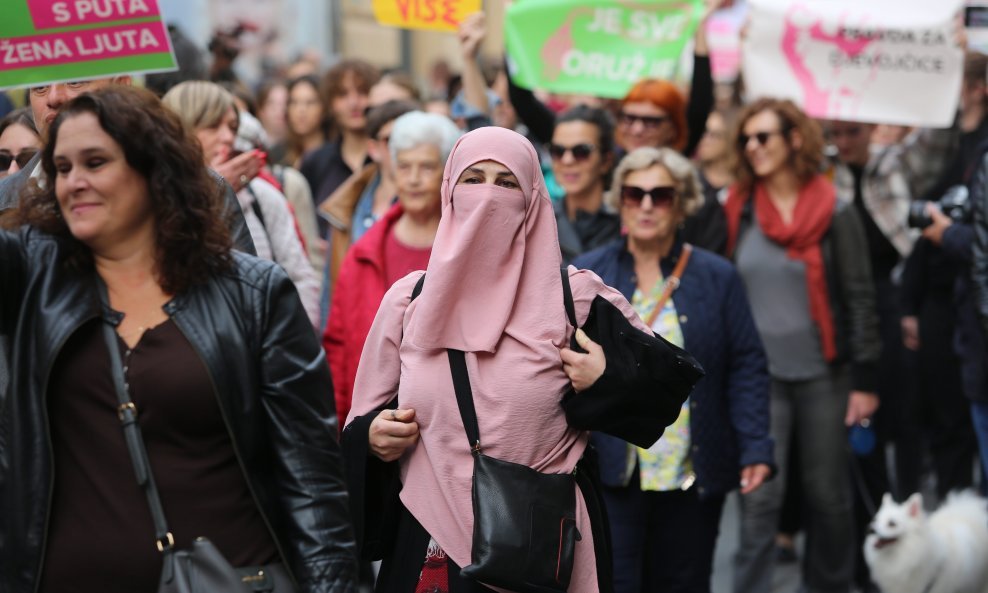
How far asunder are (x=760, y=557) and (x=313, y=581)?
375 centimetres

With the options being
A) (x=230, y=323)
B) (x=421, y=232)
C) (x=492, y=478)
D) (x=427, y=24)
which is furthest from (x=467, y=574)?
(x=427, y=24)

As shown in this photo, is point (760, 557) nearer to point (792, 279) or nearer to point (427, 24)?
point (792, 279)

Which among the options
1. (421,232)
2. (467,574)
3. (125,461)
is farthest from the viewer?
(421,232)

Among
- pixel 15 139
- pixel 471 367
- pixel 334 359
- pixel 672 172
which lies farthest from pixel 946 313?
pixel 15 139

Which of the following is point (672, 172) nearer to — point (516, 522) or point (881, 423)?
point (516, 522)

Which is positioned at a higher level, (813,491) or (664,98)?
(664,98)

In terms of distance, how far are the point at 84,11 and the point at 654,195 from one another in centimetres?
244

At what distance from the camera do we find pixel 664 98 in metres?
7.70

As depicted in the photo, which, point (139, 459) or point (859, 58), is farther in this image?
point (859, 58)

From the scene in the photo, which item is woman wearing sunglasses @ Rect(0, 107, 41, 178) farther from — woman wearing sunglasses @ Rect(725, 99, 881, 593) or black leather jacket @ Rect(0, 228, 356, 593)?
woman wearing sunglasses @ Rect(725, 99, 881, 593)

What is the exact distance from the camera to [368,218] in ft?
23.6

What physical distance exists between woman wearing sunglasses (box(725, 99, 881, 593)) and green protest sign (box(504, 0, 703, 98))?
4.34 ft

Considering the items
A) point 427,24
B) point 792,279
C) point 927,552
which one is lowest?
point 927,552

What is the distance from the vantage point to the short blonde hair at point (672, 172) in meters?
6.18
